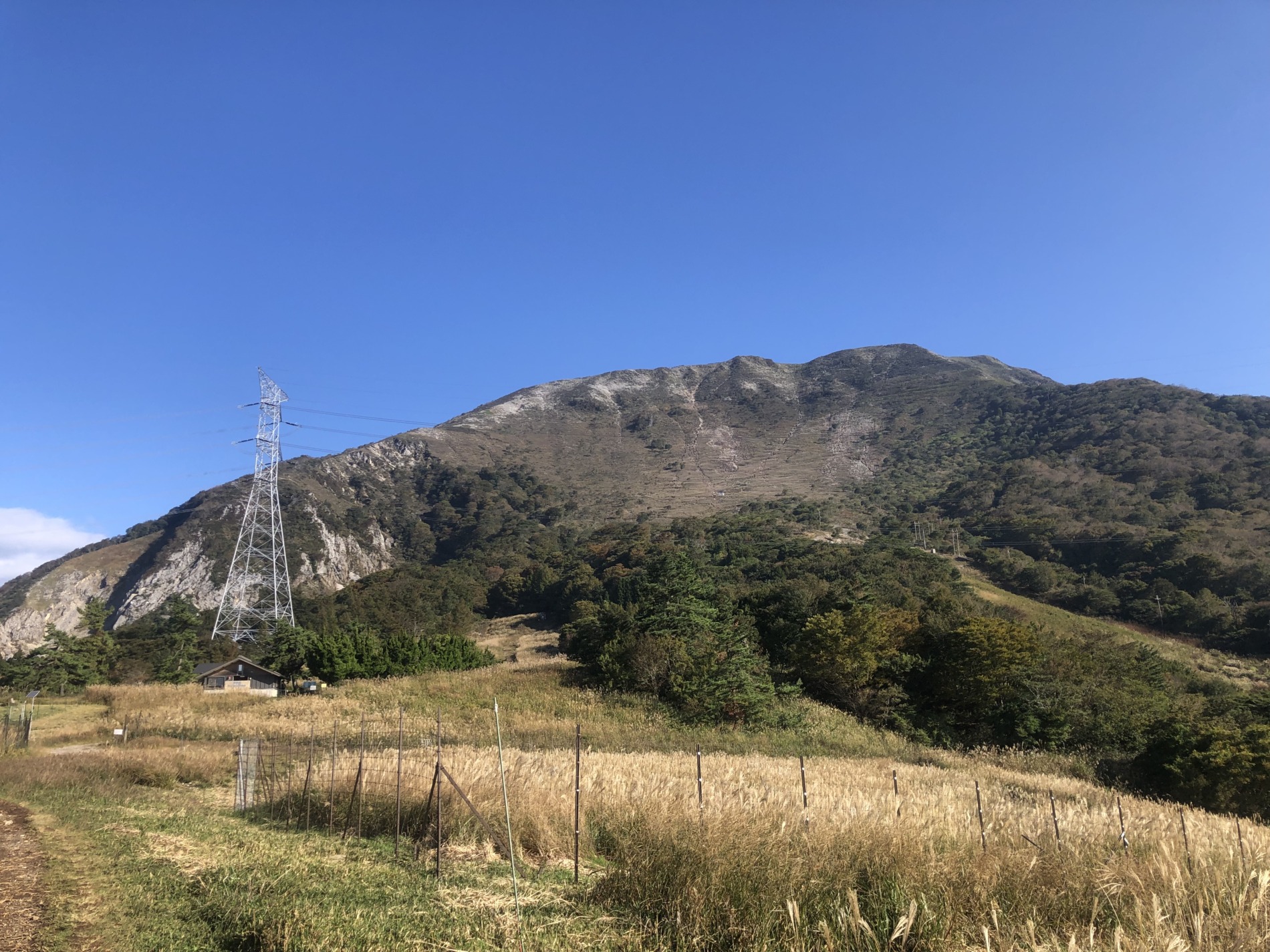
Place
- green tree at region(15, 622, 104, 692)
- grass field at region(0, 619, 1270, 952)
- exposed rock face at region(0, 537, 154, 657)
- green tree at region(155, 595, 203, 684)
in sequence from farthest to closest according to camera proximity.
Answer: exposed rock face at region(0, 537, 154, 657) → green tree at region(155, 595, 203, 684) → green tree at region(15, 622, 104, 692) → grass field at region(0, 619, 1270, 952)

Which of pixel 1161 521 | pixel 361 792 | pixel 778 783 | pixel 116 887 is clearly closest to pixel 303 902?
pixel 116 887

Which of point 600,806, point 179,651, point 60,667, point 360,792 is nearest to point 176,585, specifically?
point 179,651

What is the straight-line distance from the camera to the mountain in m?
87.4

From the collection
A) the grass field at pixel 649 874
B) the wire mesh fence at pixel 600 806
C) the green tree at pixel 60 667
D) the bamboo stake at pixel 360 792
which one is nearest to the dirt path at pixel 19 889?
the grass field at pixel 649 874

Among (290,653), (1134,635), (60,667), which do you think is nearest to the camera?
(60,667)

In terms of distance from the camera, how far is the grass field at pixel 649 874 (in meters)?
4.91

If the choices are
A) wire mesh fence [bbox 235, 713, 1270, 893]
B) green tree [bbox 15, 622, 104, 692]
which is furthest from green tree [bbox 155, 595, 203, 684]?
wire mesh fence [bbox 235, 713, 1270, 893]

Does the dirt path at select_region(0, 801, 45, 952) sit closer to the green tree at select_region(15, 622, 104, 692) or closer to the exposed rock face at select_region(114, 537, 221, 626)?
the green tree at select_region(15, 622, 104, 692)

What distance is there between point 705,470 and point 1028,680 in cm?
15973

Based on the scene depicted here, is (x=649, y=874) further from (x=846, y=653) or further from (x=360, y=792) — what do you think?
(x=846, y=653)

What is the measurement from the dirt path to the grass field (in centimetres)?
18

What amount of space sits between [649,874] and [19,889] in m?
6.24

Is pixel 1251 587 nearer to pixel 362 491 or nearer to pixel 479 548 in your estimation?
pixel 479 548

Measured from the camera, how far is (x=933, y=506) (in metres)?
140
